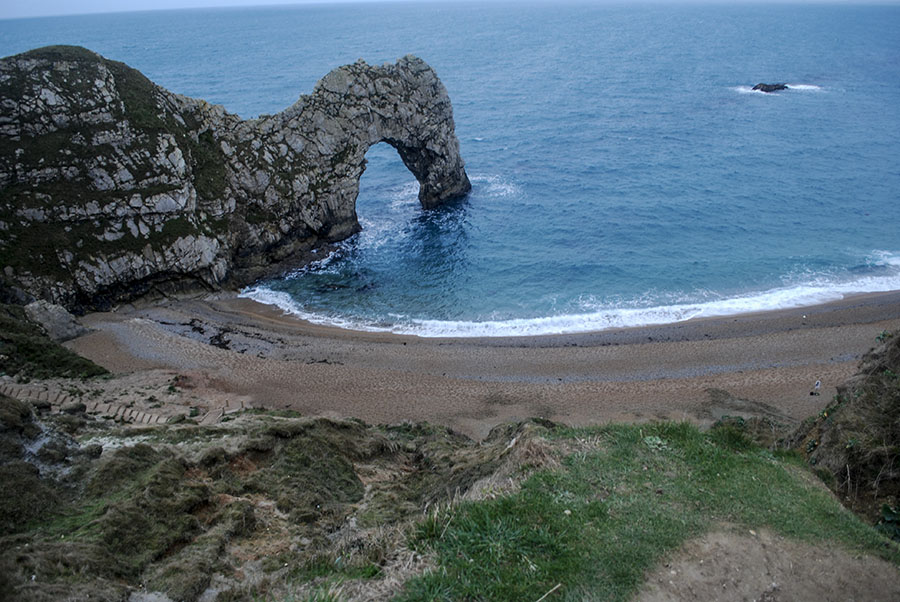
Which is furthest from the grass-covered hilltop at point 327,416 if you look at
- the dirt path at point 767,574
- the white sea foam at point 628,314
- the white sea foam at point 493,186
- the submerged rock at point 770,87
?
the submerged rock at point 770,87

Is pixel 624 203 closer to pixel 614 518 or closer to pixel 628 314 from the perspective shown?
pixel 628 314

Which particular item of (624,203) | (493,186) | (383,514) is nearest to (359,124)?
(493,186)

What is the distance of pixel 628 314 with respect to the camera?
34094 millimetres

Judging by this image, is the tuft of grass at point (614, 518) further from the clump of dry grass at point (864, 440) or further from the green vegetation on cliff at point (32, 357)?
the green vegetation on cliff at point (32, 357)

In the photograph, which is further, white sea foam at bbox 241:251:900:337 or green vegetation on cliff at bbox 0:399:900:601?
white sea foam at bbox 241:251:900:337

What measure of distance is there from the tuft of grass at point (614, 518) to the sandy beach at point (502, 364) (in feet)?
33.8

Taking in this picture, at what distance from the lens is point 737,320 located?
32.8m

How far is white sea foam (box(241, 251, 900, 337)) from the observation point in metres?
33.2

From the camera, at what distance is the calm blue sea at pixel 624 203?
36.1 metres

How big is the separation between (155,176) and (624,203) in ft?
120

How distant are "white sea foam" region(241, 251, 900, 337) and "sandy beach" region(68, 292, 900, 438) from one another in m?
0.94

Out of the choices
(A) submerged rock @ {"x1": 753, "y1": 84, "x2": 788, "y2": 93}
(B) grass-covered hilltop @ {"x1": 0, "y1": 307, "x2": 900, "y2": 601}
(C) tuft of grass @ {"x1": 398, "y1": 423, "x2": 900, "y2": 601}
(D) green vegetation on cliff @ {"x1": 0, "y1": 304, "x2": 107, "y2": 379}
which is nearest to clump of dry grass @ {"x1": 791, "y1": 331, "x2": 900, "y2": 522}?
(B) grass-covered hilltop @ {"x1": 0, "y1": 307, "x2": 900, "y2": 601}

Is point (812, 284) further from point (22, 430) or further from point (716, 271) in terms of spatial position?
point (22, 430)

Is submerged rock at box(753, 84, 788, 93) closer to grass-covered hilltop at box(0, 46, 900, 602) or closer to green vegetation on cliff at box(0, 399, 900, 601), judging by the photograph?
grass-covered hilltop at box(0, 46, 900, 602)
